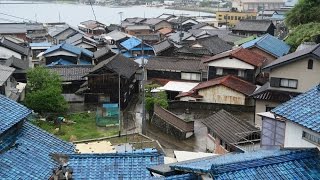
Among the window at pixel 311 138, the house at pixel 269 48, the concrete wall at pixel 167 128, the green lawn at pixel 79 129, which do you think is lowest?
the green lawn at pixel 79 129

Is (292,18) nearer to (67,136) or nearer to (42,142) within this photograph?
(67,136)

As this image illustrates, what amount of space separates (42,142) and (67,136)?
1128 centimetres

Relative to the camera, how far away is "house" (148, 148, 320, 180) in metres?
7.46

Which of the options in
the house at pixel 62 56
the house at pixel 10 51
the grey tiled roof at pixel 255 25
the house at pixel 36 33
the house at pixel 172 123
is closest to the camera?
the house at pixel 172 123

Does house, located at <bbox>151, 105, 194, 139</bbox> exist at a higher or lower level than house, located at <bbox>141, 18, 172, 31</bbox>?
lower

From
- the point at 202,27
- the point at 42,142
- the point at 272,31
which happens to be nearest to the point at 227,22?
the point at 202,27

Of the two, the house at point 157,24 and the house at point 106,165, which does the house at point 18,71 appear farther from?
the house at point 157,24

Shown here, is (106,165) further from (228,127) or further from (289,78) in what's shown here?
(289,78)

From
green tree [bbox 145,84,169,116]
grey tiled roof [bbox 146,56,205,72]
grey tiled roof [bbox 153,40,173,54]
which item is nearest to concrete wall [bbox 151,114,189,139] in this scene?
green tree [bbox 145,84,169,116]

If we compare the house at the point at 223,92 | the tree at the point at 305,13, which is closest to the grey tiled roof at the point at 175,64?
the house at the point at 223,92

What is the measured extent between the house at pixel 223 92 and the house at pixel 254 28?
79.2ft

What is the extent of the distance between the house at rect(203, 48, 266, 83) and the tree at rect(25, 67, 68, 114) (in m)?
11.1

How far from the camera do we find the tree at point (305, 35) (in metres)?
31.6

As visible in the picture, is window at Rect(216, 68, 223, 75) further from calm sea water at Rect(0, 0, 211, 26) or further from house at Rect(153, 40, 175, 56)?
calm sea water at Rect(0, 0, 211, 26)
